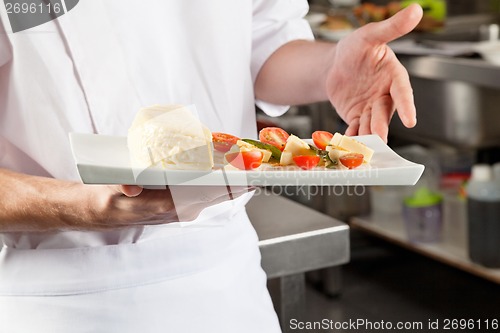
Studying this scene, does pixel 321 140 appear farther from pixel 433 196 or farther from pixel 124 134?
pixel 433 196

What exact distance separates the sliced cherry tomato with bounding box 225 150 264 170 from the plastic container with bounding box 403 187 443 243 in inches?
97.1

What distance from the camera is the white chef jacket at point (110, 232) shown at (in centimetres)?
122

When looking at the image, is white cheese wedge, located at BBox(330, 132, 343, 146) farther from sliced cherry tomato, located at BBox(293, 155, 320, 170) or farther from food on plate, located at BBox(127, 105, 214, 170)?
food on plate, located at BBox(127, 105, 214, 170)

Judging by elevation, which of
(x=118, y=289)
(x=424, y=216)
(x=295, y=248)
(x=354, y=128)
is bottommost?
(x=424, y=216)

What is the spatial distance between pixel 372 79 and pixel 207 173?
48 centimetres

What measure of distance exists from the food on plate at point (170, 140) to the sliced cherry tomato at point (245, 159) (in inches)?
1.2

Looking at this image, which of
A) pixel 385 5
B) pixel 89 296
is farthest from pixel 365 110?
pixel 385 5

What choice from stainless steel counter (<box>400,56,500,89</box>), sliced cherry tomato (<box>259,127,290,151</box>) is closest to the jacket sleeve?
sliced cherry tomato (<box>259,127,290,151</box>)

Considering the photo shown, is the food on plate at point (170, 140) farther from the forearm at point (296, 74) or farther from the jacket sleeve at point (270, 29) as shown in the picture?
the jacket sleeve at point (270, 29)

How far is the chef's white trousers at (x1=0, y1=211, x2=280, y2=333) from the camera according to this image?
1.22m

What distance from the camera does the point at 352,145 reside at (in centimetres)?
108

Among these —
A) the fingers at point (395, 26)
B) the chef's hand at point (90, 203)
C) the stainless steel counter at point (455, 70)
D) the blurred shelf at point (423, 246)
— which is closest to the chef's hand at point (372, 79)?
the fingers at point (395, 26)

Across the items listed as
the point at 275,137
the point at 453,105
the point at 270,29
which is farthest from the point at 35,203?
the point at 453,105

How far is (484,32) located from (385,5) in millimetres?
1059
